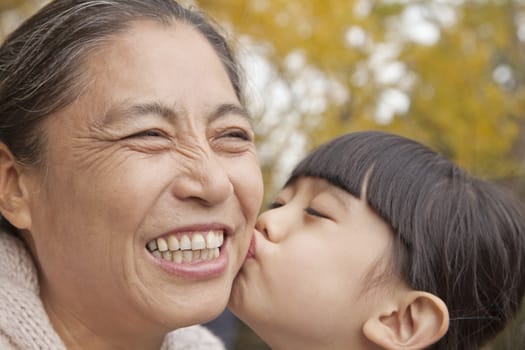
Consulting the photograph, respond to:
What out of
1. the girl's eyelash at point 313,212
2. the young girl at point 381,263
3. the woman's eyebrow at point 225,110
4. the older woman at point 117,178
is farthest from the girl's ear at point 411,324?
the woman's eyebrow at point 225,110

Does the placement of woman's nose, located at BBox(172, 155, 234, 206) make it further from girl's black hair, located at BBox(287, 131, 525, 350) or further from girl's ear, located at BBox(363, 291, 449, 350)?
girl's ear, located at BBox(363, 291, 449, 350)

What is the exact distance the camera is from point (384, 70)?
9.72 metres

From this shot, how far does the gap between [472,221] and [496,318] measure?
387 millimetres

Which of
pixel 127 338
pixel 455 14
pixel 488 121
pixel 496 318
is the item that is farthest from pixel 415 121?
pixel 127 338

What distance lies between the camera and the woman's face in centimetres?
185

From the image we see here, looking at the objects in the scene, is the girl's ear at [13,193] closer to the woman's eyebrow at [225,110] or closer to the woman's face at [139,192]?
the woman's face at [139,192]

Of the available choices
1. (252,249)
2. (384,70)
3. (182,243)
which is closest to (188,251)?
(182,243)

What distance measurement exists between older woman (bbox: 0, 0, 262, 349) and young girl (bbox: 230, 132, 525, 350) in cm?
32

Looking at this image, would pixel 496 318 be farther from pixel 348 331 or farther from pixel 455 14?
pixel 455 14

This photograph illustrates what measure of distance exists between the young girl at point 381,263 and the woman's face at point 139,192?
418 mm

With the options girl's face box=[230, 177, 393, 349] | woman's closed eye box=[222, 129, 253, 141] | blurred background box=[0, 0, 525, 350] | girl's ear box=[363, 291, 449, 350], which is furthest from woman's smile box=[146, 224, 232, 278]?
blurred background box=[0, 0, 525, 350]

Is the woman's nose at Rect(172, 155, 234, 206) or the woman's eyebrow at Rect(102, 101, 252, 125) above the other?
the woman's eyebrow at Rect(102, 101, 252, 125)

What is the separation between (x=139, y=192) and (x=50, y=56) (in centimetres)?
54

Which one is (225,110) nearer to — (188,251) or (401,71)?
(188,251)
